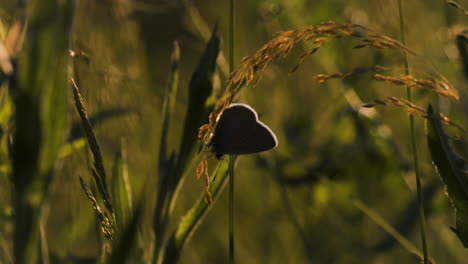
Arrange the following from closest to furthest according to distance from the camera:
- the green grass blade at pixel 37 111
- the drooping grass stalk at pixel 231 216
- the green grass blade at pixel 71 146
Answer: the green grass blade at pixel 37 111, the drooping grass stalk at pixel 231 216, the green grass blade at pixel 71 146

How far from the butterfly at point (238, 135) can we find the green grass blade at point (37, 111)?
0.75 ft

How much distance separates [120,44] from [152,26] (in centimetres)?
221

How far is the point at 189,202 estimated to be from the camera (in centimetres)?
167

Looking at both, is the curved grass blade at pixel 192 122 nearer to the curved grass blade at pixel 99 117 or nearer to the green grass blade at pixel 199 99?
the green grass blade at pixel 199 99

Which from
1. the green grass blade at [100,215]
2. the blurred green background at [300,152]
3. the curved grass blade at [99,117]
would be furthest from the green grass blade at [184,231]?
the blurred green background at [300,152]

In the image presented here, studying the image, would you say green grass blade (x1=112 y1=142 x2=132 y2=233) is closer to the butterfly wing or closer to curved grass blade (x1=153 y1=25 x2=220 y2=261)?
curved grass blade (x1=153 y1=25 x2=220 y2=261)

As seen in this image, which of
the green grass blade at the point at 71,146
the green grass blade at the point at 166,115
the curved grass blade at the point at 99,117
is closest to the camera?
the green grass blade at the point at 166,115

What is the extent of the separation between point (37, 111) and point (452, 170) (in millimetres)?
558

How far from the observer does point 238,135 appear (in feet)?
2.27

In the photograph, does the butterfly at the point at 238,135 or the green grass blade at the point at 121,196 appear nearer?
the butterfly at the point at 238,135

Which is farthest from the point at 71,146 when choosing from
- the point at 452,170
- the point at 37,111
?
the point at 452,170

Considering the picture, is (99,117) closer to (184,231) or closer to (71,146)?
(71,146)

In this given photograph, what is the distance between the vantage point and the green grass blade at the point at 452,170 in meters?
0.78

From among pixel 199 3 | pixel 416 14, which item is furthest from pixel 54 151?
pixel 199 3
